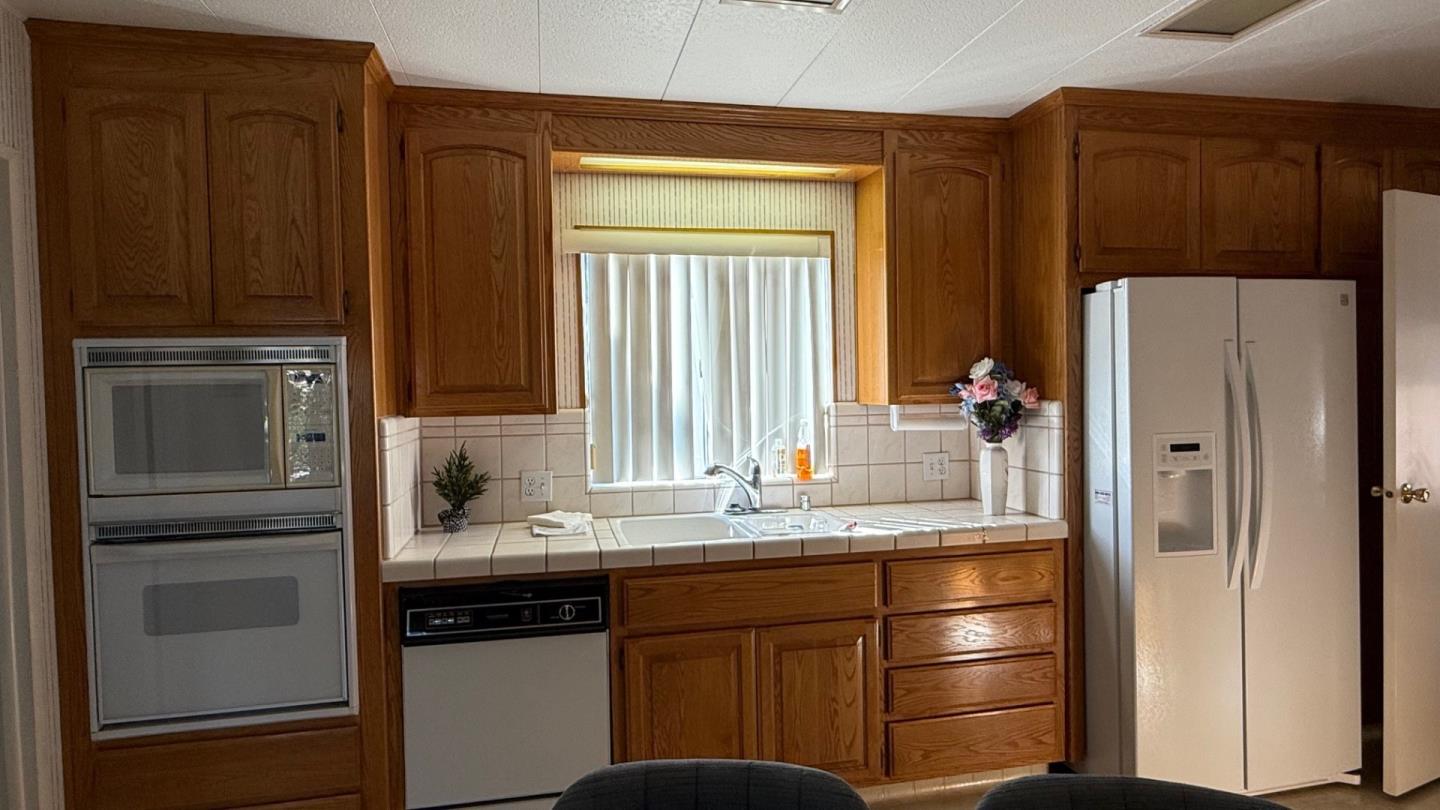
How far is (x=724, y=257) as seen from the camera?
3.06 meters

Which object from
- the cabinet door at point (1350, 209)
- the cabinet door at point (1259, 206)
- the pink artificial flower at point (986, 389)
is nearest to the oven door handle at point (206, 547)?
the pink artificial flower at point (986, 389)

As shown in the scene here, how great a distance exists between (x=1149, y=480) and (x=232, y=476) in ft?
8.55

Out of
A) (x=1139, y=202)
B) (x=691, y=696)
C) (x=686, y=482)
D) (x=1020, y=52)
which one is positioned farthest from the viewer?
(x=686, y=482)

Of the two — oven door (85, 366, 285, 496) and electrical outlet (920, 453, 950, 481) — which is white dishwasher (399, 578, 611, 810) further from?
electrical outlet (920, 453, 950, 481)

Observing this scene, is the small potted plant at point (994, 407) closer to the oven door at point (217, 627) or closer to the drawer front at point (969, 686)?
the drawer front at point (969, 686)

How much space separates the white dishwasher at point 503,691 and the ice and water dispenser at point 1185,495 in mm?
1725

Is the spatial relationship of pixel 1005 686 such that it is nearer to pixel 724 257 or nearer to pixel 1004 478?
pixel 1004 478

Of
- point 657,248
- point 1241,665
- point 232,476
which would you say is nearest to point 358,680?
point 232,476

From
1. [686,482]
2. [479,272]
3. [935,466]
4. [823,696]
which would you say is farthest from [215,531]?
[935,466]

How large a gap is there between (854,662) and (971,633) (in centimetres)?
41

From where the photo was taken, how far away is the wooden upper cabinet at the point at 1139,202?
262 centimetres

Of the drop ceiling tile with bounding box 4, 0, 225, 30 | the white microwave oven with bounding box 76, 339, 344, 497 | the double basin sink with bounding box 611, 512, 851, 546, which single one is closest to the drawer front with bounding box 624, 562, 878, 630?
Answer: the double basin sink with bounding box 611, 512, 851, 546

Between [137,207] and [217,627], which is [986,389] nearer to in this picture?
[217,627]

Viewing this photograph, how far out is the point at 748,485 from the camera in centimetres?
295
